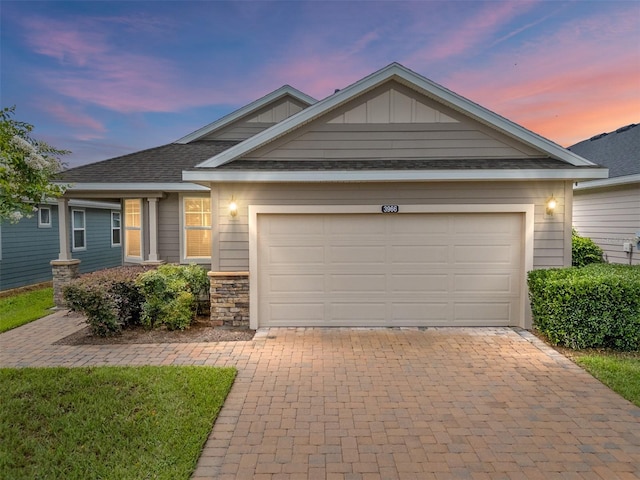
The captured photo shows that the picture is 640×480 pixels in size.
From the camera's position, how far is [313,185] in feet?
23.0

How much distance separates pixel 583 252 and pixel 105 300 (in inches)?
502

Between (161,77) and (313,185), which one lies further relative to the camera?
(161,77)

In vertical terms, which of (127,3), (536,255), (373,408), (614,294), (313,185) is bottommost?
(373,408)

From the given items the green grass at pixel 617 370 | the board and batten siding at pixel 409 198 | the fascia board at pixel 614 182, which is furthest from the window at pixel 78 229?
the fascia board at pixel 614 182

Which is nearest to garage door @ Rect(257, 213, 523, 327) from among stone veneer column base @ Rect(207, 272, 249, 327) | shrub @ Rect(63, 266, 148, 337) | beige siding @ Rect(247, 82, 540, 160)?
stone veneer column base @ Rect(207, 272, 249, 327)

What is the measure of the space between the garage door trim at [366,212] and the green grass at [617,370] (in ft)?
5.07

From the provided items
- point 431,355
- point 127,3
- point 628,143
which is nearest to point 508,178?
point 431,355

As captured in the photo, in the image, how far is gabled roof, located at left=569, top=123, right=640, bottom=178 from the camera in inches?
416

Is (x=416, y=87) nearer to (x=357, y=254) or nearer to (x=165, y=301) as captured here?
(x=357, y=254)

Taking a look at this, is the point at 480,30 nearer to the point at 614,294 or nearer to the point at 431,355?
the point at 614,294

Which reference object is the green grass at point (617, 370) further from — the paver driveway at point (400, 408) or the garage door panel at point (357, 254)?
the garage door panel at point (357, 254)

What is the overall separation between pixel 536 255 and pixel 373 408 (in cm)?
491

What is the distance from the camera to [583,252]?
35.8 feet

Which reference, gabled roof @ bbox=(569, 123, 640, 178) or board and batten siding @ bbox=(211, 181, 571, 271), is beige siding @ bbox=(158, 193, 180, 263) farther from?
gabled roof @ bbox=(569, 123, 640, 178)
